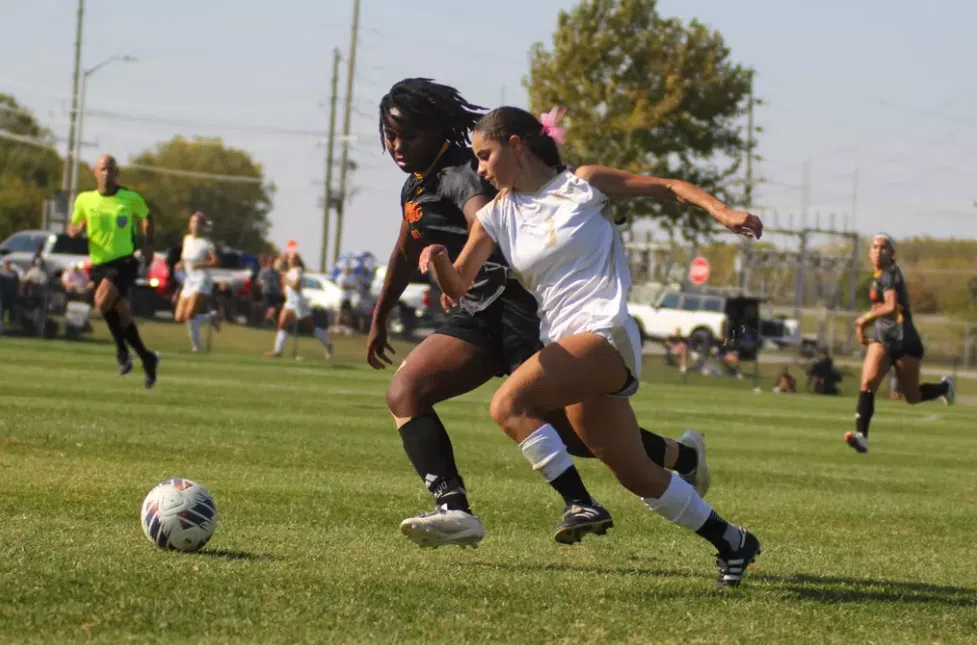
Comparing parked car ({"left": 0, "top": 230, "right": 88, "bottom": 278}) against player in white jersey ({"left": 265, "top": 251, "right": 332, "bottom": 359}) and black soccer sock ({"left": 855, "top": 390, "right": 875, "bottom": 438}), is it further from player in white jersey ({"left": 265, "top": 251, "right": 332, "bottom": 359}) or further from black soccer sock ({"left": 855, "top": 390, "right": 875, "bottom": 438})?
black soccer sock ({"left": 855, "top": 390, "right": 875, "bottom": 438})

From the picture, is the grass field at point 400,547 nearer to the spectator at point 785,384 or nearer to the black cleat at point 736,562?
the black cleat at point 736,562

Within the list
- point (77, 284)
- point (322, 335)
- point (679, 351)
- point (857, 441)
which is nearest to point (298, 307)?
point (322, 335)

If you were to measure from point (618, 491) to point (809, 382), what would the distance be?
23078 millimetres

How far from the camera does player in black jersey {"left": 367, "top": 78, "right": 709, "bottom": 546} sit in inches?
259

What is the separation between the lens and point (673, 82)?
4250 cm

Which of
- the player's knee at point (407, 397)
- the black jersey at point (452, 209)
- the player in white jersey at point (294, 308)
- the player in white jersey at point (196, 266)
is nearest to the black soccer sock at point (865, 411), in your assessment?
the black jersey at point (452, 209)

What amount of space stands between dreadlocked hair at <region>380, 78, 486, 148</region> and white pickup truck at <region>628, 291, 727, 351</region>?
3866 centimetres

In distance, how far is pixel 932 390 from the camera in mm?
17984

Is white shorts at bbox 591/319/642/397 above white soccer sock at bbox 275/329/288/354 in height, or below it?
above

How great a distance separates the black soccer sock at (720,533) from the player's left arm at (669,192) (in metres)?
1.20

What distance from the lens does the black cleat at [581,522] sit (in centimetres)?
611

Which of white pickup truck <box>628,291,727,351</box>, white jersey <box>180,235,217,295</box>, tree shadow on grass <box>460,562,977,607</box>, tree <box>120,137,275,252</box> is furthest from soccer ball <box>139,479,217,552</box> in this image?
tree <box>120,137,275,252</box>

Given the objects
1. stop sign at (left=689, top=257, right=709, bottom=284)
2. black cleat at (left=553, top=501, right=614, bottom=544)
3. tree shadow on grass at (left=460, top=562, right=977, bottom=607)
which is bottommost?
tree shadow on grass at (left=460, top=562, right=977, bottom=607)

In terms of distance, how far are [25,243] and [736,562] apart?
4070 cm
